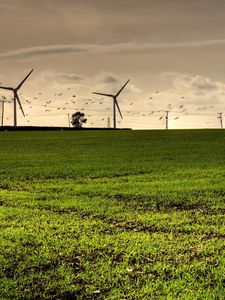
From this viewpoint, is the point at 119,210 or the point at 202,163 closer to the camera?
the point at 119,210

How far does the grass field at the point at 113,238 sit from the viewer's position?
32.8ft

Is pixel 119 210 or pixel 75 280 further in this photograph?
pixel 119 210

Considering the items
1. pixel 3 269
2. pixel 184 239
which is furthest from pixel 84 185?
pixel 3 269

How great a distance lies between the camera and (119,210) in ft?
59.5

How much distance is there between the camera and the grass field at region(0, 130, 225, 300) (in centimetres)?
1001

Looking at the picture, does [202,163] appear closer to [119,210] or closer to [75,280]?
[119,210]

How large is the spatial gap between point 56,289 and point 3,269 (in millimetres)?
1741

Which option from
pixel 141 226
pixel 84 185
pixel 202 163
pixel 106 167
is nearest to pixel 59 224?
pixel 141 226

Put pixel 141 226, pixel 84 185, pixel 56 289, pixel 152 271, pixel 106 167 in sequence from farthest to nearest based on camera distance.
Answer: pixel 106 167 < pixel 84 185 < pixel 141 226 < pixel 152 271 < pixel 56 289

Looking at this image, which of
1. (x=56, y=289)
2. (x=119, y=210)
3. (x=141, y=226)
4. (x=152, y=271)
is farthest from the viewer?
(x=119, y=210)

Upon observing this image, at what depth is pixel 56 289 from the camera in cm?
991

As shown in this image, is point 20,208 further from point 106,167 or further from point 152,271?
point 106,167

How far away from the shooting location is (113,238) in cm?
1375

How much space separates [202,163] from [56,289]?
1101 inches
